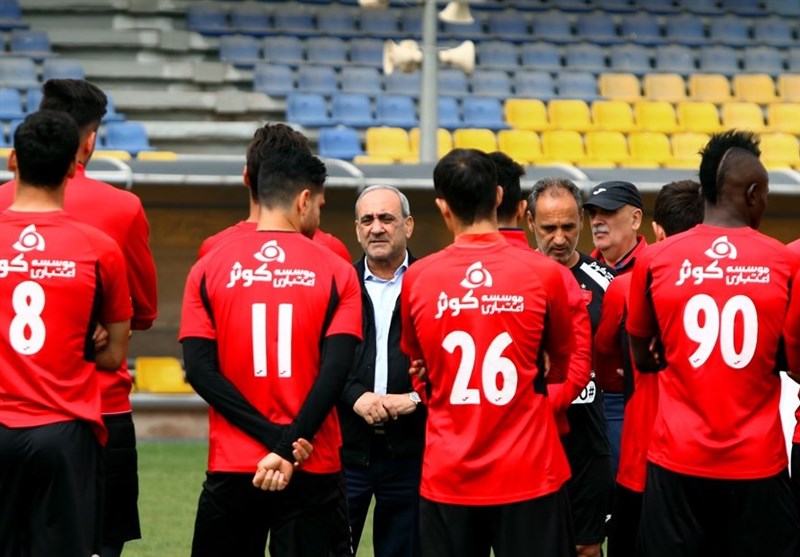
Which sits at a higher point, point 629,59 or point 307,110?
point 629,59

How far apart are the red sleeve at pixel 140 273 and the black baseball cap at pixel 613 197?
217 centimetres

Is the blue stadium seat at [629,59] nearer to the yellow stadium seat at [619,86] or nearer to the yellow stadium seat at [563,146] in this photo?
the yellow stadium seat at [619,86]

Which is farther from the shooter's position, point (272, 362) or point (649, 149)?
point (649, 149)

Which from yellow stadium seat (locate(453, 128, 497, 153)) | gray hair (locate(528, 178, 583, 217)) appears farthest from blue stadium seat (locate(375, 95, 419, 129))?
gray hair (locate(528, 178, 583, 217))

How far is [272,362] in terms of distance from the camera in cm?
478

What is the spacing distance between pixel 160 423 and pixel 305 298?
24.9 ft

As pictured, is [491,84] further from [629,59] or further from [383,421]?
[383,421]

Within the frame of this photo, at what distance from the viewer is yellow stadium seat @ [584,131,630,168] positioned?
55.8 feet

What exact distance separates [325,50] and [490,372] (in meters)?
14.8

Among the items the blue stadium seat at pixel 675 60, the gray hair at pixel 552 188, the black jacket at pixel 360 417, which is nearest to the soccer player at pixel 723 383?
the gray hair at pixel 552 188

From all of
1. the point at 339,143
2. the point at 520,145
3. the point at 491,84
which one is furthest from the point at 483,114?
the point at 339,143

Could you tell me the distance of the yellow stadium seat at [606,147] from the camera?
1700 cm

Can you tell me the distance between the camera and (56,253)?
4633 millimetres

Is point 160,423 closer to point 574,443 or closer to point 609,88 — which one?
point 574,443
